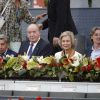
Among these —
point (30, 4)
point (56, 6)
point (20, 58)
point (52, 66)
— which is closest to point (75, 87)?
point (52, 66)

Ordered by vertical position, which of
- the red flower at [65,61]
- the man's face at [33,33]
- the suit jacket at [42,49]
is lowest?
the suit jacket at [42,49]

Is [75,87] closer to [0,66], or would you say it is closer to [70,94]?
[70,94]

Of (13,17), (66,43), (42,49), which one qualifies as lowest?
(42,49)

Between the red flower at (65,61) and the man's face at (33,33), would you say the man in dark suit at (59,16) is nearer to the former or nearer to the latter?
the man's face at (33,33)

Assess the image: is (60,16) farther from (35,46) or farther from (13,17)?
(13,17)

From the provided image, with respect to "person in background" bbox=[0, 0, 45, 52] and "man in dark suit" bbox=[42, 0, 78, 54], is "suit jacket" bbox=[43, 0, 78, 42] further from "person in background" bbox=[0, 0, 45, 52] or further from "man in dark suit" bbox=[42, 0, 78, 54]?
"person in background" bbox=[0, 0, 45, 52]

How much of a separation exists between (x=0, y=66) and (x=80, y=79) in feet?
2.86

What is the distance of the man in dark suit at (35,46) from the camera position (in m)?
6.55

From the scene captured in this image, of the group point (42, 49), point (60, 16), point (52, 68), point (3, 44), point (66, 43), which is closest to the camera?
point (52, 68)

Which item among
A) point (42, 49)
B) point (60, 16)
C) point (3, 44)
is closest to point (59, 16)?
point (60, 16)

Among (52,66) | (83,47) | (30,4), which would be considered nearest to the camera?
(52,66)

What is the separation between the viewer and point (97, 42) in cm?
662

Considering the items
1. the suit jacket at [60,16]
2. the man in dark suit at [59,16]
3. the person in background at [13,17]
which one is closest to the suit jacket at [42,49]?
the man in dark suit at [59,16]

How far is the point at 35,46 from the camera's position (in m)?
6.61
